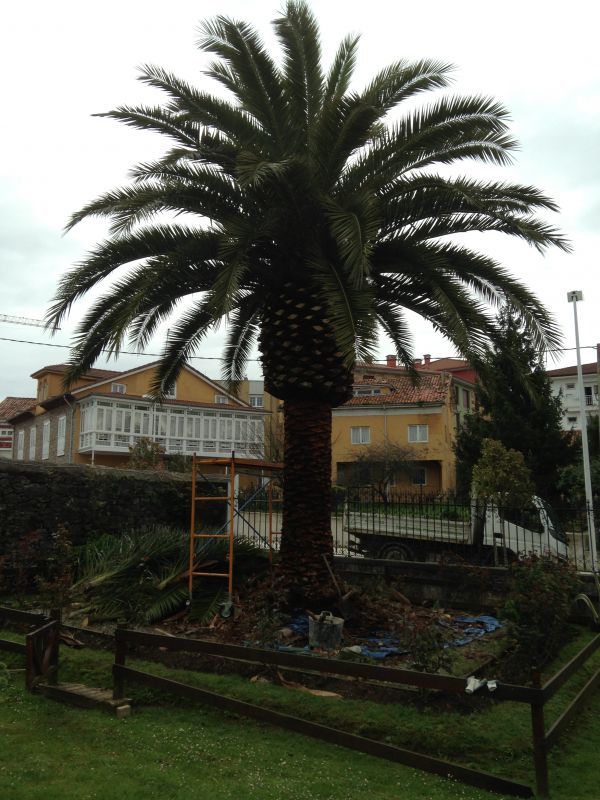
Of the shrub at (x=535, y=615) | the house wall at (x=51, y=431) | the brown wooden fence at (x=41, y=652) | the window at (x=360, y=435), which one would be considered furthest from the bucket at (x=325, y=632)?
the window at (x=360, y=435)

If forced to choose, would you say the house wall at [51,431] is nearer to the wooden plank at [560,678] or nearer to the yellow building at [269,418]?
the yellow building at [269,418]

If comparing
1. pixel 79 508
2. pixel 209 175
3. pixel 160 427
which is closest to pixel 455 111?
pixel 209 175

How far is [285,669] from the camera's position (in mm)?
7676

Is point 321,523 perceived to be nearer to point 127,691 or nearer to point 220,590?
point 220,590

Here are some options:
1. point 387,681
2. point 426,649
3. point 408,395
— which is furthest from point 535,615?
point 408,395

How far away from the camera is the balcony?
1505 inches

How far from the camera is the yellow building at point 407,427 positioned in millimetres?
43250

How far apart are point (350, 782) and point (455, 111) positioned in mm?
8538

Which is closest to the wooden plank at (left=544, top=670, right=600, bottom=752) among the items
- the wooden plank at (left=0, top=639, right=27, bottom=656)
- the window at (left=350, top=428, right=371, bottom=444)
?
the wooden plank at (left=0, top=639, right=27, bottom=656)

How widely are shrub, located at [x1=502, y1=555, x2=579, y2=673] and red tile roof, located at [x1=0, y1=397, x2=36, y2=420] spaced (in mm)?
56470

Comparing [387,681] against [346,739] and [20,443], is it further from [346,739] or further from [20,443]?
[20,443]

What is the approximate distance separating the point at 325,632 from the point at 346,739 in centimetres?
275

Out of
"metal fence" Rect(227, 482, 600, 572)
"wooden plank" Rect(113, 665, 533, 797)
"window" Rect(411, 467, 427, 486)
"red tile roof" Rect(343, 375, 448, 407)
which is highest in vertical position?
"red tile roof" Rect(343, 375, 448, 407)

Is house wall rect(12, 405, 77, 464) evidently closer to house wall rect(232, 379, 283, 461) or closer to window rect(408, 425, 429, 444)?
house wall rect(232, 379, 283, 461)
